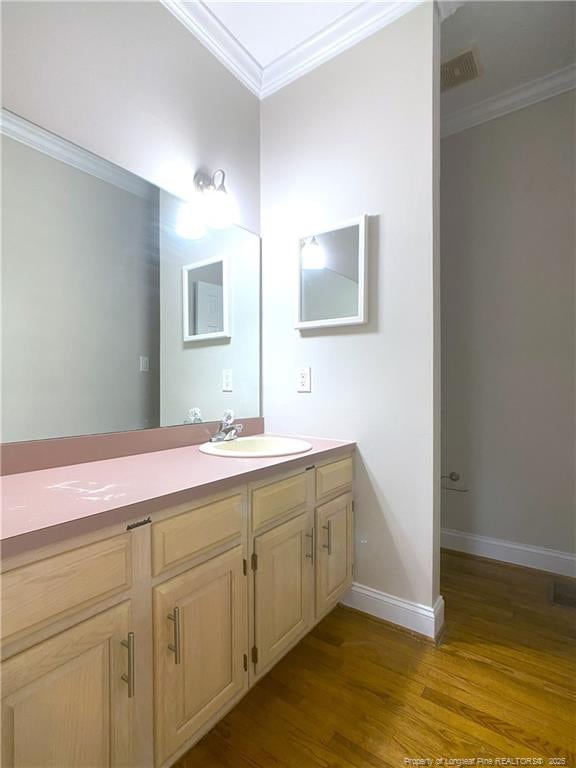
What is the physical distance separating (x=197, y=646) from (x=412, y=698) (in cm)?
80

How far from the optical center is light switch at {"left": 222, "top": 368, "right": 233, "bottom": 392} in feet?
6.25

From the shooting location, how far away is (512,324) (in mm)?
2201

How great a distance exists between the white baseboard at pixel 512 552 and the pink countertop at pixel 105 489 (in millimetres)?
1496

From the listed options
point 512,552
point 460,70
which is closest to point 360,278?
point 460,70

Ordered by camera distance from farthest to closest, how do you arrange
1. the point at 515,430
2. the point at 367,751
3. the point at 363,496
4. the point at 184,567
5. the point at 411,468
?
the point at 515,430 < the point at 363,496 < the point at 411,468 < the point at 367,751 < the point at 184,567

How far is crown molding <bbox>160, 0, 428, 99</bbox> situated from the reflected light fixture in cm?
94

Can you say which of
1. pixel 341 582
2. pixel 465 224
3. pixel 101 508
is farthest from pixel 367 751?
pixel 465 224

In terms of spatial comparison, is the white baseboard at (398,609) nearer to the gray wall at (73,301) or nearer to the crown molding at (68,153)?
the gray wall at (73,301)

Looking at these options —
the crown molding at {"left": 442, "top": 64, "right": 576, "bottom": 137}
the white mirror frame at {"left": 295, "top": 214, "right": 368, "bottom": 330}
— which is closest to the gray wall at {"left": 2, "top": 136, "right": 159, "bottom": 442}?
the white mirror frame at {"left": 295, "top": 214, "right": 368, "bottom": 330}

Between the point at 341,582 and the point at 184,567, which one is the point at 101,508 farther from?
the point at 341,582

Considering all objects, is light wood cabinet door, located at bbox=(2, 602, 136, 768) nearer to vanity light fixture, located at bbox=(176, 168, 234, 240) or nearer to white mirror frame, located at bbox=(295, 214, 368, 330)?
white mirror frame, located at bbox=(295, 214, 368, 330)

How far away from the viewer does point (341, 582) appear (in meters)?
1.64

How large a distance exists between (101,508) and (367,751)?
1.05 meters

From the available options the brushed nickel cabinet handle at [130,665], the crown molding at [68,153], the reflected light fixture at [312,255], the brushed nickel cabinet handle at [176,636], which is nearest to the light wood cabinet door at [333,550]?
the brushed nickel cabinet handle at [176,636]
